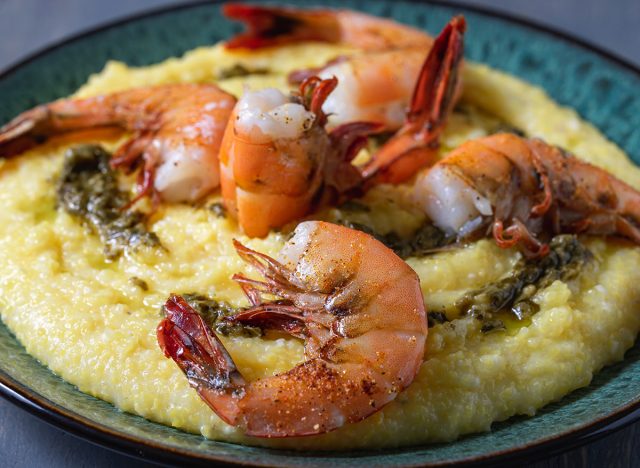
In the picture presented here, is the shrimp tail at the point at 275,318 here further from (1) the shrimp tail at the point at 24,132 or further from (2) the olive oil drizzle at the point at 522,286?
(1) the shrimp tail at the point at 24,132

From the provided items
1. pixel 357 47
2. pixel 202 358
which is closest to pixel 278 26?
pixel 357 47

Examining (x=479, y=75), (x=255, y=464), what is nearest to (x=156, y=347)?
(x=255, y=464)

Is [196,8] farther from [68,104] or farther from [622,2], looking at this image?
[622,2]

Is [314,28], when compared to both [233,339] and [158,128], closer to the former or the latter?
[158,128]

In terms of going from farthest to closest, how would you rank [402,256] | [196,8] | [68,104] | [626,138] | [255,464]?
[196,8] < [626,138] < [68,104] < [402,256] < [255,464]

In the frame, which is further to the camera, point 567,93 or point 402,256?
point 567,93

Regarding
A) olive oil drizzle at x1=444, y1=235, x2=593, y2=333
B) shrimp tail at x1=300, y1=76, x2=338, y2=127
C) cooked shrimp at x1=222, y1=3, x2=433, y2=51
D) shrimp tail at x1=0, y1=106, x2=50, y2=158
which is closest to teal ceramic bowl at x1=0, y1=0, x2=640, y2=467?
olive oil drizzle at x1=444, y1=235, x2=593, y2=333

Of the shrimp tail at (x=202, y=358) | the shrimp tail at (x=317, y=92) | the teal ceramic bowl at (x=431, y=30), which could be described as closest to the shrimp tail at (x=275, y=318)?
the shrimp tail at (x=202, y=358)
